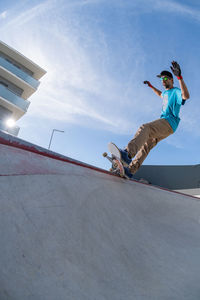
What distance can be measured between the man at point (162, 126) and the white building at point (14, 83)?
17443 mm

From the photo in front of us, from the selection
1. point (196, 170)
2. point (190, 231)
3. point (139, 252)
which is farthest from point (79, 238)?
point (196, 170)

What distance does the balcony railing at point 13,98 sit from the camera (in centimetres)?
1969

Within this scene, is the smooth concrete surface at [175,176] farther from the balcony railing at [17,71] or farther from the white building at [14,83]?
the balcony railing at [17,71]

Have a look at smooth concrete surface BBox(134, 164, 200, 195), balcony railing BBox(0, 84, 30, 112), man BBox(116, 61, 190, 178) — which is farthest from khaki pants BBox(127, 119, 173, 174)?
balcony railing BBox(0, 84, 30, 112)

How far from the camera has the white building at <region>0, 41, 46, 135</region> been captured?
66.4ft

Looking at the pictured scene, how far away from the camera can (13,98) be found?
67.1ft

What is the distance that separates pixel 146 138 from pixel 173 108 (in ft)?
2.76

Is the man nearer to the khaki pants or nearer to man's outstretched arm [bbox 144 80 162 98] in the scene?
the khaki pants

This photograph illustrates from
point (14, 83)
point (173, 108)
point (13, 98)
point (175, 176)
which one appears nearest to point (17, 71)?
point (14, 83)

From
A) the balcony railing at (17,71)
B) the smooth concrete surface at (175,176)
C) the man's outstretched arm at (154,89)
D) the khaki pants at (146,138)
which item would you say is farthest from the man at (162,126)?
the balcony railing at (17,71)

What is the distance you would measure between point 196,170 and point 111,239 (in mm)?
13316

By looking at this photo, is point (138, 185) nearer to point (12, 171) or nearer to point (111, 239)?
point (111, 239)

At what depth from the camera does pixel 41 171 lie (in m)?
1.74

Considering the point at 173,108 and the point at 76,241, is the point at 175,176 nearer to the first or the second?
the point at 173,108
